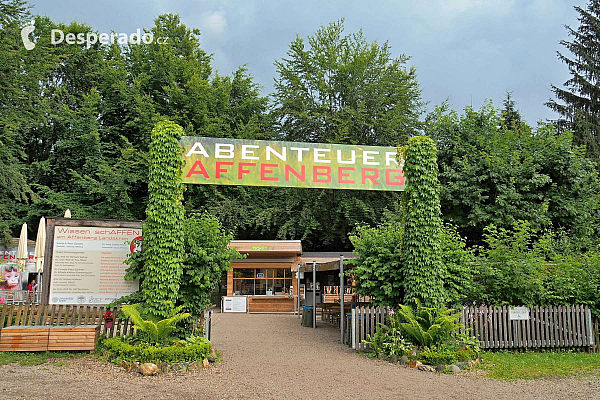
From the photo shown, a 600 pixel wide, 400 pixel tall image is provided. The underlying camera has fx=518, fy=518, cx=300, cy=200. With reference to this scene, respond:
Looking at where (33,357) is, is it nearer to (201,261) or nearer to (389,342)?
(201,261)

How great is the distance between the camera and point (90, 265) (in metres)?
11.5

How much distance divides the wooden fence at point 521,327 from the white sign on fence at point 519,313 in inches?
3.6

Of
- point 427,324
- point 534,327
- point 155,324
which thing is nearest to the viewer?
point 155,324

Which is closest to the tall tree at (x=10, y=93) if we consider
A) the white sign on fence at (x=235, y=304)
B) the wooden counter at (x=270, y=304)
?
the white sign on fence at (x=235, y=304)

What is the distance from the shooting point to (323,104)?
29359 millimetres

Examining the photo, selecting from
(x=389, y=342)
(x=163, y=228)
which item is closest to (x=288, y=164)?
(x=163, y=228)

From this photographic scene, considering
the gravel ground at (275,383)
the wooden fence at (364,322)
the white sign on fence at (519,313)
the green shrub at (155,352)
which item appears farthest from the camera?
the white sign on fence at (519,313)

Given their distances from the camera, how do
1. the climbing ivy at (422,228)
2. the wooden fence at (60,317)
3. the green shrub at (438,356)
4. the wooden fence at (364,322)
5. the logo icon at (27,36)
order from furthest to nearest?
the logo icon at (27,36), the wooden fence at (364,322), the climbing ivy at (422,228), the wooden fence at (60,317), the green shrub at (438,356)

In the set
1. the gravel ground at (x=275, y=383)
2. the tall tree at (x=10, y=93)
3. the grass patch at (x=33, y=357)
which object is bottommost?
the gravel ground at (x=275, y=383)

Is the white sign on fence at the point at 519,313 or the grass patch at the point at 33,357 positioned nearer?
the grass patch at the point at 33,357

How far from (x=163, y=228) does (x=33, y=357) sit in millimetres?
3427

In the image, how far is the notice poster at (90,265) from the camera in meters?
11.4

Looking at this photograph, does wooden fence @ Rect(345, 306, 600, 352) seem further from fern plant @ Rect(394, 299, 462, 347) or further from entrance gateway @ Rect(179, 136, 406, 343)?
entrance gateway @ Rect(179, 136, 406, 343)

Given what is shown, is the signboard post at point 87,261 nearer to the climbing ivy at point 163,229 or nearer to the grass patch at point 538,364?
the climbing ivy at point 163,229
